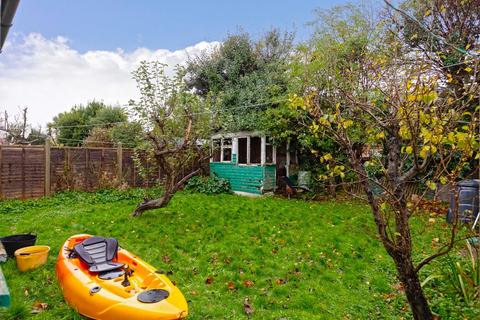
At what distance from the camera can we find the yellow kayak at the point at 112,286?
104 inches

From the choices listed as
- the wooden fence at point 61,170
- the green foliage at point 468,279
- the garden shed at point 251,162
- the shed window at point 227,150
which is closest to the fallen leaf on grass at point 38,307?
the green foliage at point 468,279

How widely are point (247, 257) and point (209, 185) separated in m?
6.91

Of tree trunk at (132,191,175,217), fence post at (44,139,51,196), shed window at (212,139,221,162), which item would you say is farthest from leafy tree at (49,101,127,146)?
tree trunk at (132,191,175,217)

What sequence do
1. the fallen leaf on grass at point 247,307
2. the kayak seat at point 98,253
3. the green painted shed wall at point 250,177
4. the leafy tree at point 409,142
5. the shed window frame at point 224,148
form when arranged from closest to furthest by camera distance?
the leafy tree at point 409,142, the fallen leaf on grass at point 247,307, the kayak seat at point 98,253, the green painted shed wall at point 250,177, the shed window frame at point 224,148

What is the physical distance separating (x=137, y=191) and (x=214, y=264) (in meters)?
6.83

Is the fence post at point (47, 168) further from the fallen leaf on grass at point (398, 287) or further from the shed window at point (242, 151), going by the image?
the fallen leaf on grass at point (398, 287)

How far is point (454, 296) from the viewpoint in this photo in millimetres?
3275

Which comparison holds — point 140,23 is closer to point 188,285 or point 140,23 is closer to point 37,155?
point 37,155

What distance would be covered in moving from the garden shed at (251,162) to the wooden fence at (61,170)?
288cm

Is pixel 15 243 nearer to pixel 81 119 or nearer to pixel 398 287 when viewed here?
pixel 398 287

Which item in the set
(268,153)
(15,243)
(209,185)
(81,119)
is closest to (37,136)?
(81,119)

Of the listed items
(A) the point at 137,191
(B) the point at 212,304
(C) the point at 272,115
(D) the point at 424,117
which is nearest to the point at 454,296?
(D) the point at 424,117

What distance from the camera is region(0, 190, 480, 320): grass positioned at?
10.6 ft

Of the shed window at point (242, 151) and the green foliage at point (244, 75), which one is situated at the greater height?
the green foliage at point (244, 75)
